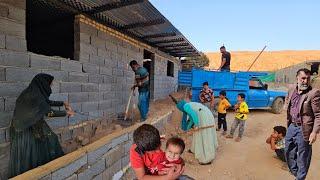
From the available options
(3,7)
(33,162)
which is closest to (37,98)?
(33,162)

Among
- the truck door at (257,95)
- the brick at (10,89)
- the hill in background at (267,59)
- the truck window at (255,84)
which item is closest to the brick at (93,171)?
the brick at (10,89)

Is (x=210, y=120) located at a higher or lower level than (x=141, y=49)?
lower

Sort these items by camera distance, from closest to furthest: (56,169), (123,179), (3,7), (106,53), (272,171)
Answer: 1. (56,169)
2. (3,7)
3. (123,179)
4. (272,171)
5. (106,53)

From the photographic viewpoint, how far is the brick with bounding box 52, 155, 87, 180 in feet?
11.3

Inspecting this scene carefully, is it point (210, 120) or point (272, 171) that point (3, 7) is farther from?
point (272, 171)

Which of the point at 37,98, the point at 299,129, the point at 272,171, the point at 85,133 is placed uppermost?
the point at 37,98

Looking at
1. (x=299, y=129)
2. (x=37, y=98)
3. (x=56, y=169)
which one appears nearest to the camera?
(x=56, y=169)

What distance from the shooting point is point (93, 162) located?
4383 millimetres

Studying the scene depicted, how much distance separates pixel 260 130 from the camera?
10.9 metres

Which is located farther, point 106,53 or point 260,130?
point 260,130

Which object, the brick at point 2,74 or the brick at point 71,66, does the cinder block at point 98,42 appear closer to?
the brick at point 71,66

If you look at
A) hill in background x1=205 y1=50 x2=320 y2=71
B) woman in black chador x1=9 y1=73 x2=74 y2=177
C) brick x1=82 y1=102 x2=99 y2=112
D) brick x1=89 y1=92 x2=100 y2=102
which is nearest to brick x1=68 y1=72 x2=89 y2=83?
brick x1=89 y1=92 x2=100 y2=102

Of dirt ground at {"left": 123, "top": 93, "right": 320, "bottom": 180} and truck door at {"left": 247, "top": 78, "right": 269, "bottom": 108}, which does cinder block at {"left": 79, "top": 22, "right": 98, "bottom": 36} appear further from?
truck door at {"left": 247, "top": 78, "right": 269, "bottom": 108}

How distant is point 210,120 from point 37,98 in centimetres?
397
